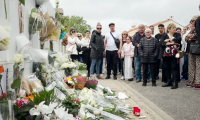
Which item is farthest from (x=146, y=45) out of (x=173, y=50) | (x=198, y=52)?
(x=198, y=52)

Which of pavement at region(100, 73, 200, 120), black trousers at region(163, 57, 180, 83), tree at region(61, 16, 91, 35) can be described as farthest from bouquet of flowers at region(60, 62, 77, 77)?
tree at region(61, 16, 91, 35)

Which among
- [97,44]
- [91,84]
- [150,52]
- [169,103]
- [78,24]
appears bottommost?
[169,103]

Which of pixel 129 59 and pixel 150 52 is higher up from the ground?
pixel 150 52

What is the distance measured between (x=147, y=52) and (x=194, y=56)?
1.24m

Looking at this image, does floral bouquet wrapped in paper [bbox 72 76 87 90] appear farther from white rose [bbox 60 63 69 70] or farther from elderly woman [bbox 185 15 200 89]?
elderly woman [bbox 185 15 200 89]

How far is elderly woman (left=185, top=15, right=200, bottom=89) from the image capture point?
650cm

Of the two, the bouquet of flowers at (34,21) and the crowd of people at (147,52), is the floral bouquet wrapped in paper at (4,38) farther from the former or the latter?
the crowd of people at (147,52)

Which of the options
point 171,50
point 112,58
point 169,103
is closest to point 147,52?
point 171,50

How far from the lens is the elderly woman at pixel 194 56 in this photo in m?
6.50

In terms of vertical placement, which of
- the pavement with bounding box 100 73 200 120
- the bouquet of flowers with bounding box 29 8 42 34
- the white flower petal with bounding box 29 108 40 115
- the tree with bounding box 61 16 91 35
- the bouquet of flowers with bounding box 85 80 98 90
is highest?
the tree with bounding box 61 16 91 35

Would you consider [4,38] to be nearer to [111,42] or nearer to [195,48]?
[195,48]

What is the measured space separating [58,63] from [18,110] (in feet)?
9.68

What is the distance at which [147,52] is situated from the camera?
23.7ft

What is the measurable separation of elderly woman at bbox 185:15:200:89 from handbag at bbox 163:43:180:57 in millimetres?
344
